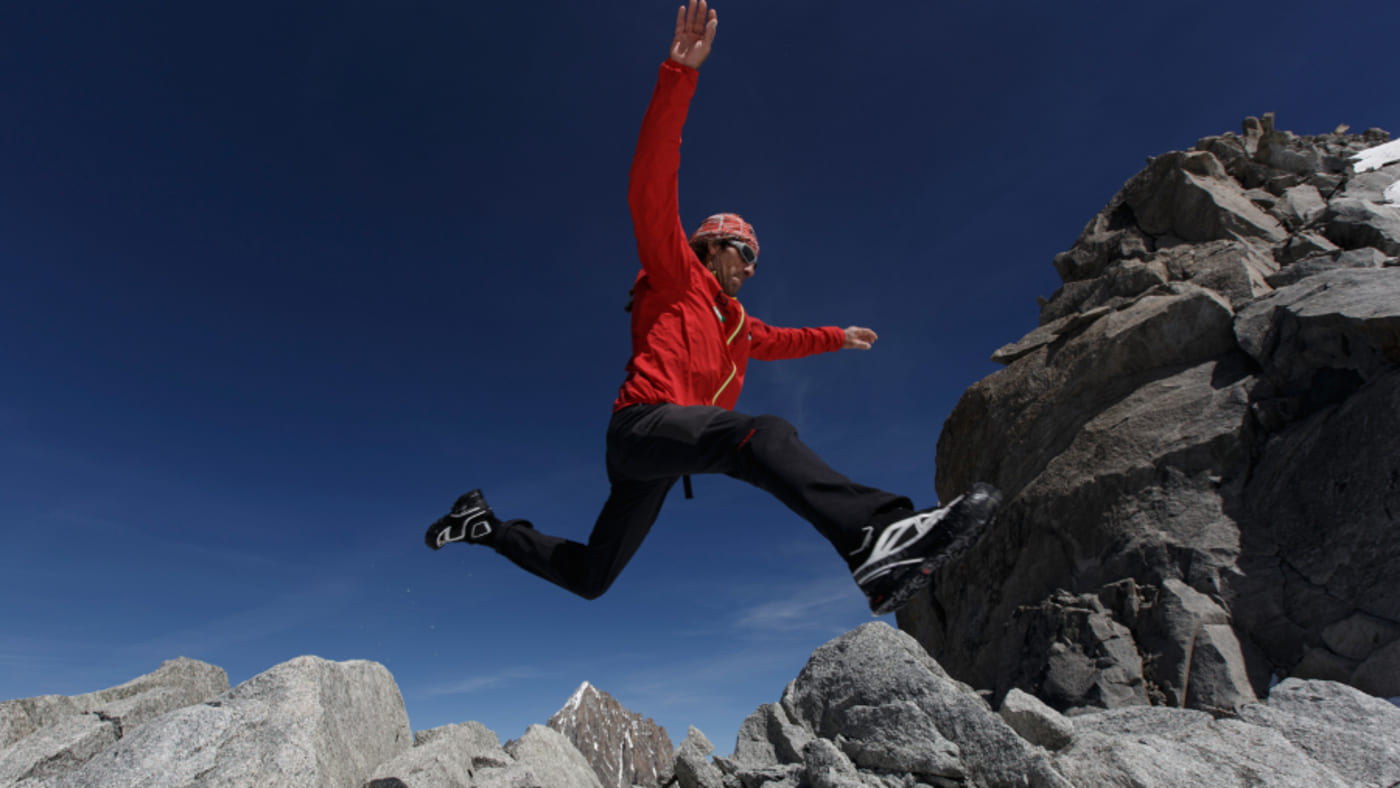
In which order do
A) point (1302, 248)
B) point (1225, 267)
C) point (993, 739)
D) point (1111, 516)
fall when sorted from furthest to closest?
point (1302, 248) → point (1225, 267) → point (1111, 516) → point (993, 739)

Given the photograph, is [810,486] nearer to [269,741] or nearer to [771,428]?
[771,428]

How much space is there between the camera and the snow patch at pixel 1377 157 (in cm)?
1970

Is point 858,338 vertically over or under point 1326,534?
over

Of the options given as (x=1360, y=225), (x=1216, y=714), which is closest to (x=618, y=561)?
(x=1216, y=714)

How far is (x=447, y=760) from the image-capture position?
14.9ft

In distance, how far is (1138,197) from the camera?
59.5ft

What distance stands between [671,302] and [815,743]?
355cm

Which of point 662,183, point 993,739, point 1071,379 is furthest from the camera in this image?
point 1071,379

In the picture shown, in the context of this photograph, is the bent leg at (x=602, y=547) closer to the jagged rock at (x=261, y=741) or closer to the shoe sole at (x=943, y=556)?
the jagged rock at (x=261, y=741)

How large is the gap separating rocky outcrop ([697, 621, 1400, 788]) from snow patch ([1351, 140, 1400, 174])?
21574 millimetres

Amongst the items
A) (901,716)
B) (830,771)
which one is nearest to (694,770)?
(830,771)

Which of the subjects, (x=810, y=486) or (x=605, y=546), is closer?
(x=810, y=486)

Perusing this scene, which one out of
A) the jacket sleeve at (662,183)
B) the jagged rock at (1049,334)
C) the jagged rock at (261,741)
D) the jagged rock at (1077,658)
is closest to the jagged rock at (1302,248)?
the jagged rock at (1049,334)

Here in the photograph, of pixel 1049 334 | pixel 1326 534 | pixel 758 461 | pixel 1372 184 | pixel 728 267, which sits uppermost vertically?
pixel 1372 184
